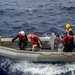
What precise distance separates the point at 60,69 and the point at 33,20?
433 inches

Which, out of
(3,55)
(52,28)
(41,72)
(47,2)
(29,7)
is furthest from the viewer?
(47,2)

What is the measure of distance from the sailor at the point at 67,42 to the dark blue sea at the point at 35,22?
0.86m

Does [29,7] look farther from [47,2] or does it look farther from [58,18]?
[58,18]

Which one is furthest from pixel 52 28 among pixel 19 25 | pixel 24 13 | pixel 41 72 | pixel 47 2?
pixel 47 2

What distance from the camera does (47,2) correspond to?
37031 mm

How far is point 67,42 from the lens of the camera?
59.4 ft

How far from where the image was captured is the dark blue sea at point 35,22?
701 inches

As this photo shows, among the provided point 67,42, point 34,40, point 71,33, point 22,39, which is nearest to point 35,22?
point 22,39

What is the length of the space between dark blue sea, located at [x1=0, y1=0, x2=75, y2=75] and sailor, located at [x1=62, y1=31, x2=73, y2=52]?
0.86 metres

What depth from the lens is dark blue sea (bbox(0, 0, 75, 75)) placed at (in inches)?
701

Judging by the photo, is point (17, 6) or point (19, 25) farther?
point (17, 6)

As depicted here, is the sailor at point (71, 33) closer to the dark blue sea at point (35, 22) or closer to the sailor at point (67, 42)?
the sailor at point (67, 42)

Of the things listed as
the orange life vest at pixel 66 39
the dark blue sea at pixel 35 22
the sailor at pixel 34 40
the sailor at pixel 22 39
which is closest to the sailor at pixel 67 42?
the orange life vest at pixel 66 39

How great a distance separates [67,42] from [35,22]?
973cm
